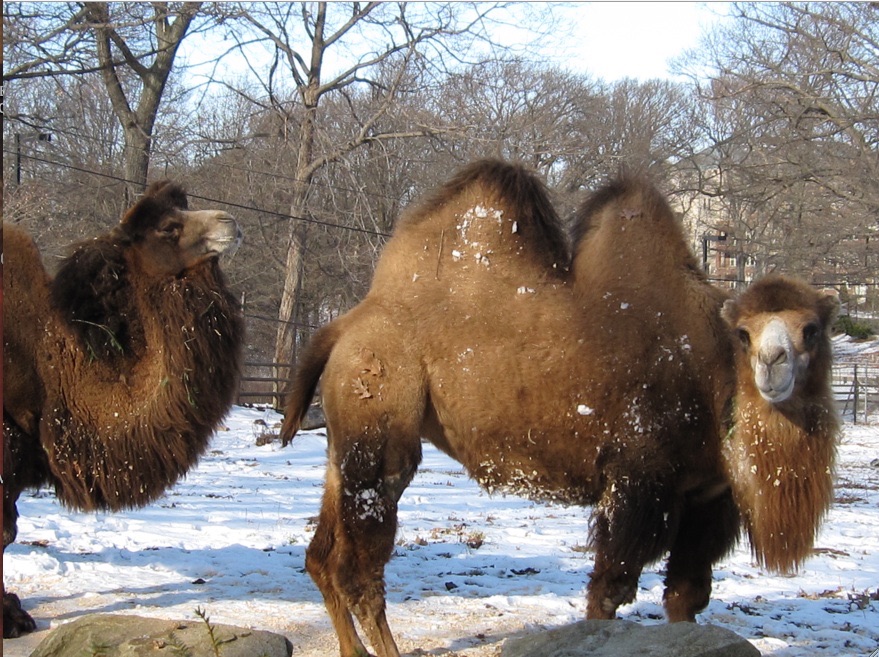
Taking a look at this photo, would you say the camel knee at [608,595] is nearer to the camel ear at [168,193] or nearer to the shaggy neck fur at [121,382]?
the shaggy neck fur at [121,382]

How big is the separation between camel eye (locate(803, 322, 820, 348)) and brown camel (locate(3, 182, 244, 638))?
10.4 ft

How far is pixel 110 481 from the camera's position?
5.30 meters

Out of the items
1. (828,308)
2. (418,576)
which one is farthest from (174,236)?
(828,308)

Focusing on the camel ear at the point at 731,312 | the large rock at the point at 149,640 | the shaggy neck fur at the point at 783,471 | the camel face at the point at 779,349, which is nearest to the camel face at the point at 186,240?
the large rock at the point at 149,640

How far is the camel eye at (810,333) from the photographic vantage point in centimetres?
462

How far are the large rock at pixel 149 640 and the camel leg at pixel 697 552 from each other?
83.5 inches

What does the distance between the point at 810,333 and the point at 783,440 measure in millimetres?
549

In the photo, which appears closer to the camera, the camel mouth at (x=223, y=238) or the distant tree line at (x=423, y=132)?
the camel mouth at (x=223, y=238)

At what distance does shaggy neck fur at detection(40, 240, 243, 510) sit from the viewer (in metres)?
5.29

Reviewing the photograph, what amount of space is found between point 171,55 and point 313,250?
916cm

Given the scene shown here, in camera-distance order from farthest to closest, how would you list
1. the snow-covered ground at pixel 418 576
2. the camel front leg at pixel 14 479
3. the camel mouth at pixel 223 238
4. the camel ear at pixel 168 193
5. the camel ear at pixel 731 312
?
the camel ear at pixel 168 193
the snow-covered ground at pixel 418 576
the camel mouth at pixel 223 238
the camel front leg at pixel 14 479
the camel ear at pixel 731 312

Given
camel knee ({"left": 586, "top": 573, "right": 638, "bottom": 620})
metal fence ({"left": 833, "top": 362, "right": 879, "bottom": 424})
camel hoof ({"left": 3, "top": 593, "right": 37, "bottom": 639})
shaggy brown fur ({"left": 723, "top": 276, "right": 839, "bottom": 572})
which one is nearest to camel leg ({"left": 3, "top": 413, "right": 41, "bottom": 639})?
camel hoof ({"left": 3, "top": 593, "right": 37, "bottom": 639})

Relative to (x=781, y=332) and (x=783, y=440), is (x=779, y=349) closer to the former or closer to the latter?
(x=781, y=332)

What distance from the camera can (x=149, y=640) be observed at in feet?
12.8
